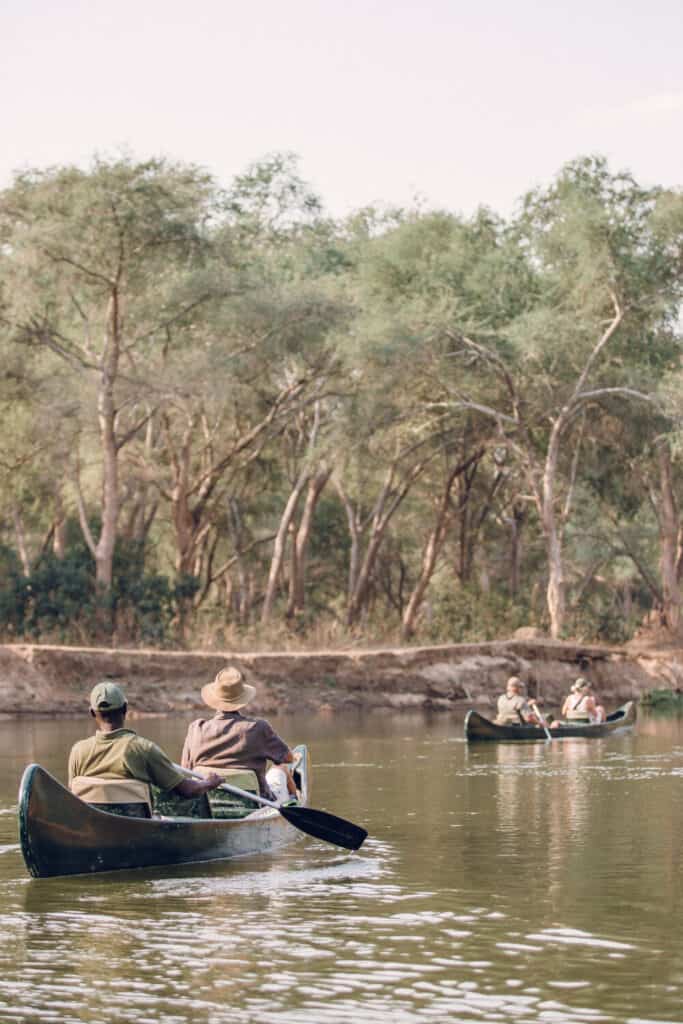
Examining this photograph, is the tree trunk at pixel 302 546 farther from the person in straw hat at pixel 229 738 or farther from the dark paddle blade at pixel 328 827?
the dark paddle blade at pixel 328 827

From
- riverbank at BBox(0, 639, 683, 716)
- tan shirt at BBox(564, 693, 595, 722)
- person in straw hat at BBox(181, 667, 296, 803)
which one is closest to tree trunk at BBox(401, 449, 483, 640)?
riverbank at BBox(0, 639, 683, 716)

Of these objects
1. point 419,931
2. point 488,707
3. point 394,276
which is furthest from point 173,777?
point 394,276

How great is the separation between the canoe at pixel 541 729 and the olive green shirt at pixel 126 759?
14.7 meters

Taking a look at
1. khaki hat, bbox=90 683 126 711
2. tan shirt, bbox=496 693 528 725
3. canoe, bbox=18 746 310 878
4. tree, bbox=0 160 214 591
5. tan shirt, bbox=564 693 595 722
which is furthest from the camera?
tree, bbox=0 160 214 591

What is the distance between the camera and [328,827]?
15.2 metres

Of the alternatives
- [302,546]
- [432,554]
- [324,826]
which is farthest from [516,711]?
[432,554]

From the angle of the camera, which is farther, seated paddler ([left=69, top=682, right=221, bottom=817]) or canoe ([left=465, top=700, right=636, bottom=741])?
canoe ([left=465, top=700, right=636, bottom=741])

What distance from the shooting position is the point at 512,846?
15.8 m

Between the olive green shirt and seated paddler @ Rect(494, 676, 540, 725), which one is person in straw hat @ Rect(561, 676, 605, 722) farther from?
the olive green shirt

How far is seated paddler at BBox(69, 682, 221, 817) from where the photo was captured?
524 inches

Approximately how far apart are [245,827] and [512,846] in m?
2.52

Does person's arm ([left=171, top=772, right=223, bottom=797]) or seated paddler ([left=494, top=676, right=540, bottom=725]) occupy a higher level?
seated paddler ([left=494, top=676, right=540, bottom=725])

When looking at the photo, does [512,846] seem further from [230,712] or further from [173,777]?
[173,777]

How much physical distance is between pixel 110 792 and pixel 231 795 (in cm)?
206
